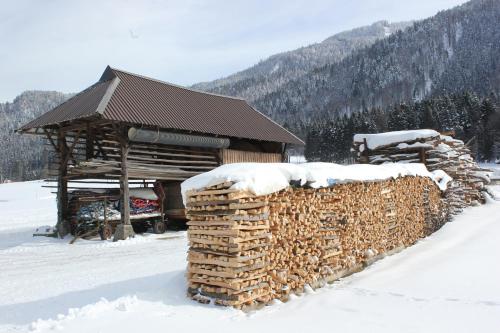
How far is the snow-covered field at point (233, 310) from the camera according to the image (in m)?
6.18

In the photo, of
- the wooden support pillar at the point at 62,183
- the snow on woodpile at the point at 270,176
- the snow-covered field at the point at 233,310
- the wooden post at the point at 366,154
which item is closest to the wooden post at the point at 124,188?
the snow-covered field at the point at 233,310

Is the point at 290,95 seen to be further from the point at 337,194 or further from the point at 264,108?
the point at 337,194

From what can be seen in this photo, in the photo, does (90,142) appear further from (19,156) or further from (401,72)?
(401,72)

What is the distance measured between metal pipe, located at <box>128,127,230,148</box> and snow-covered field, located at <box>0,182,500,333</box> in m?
5.08

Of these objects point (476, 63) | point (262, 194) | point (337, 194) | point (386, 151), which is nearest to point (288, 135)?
point (386, 151)

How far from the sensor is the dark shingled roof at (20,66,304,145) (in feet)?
55.1

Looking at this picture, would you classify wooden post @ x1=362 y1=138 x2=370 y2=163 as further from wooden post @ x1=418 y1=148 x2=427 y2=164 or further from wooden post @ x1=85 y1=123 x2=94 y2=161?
wooden post @ x1=85 y1=123 x2=94 y2=161

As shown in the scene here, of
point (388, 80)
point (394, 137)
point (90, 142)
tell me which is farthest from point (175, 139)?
point (388, 80)

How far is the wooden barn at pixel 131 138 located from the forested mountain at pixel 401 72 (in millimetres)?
129326

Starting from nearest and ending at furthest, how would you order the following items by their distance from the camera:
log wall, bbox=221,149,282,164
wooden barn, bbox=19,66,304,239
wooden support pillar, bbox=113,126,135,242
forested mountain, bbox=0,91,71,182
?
1. wooden support pillar, bbox=113,126,135,242
2. wooden barn, bbox=19,66,304,239
3. log wall, bbox=221,149,282,164
4. forested mountain, bbox=0,91,71,182

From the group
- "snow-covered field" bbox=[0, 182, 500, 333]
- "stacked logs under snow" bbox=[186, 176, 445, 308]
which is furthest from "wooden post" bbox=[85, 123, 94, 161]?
"stacked logs under snow" bbox=[186, 176, 445, 308]

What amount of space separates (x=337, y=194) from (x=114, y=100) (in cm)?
1116

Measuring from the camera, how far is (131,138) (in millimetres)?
16891

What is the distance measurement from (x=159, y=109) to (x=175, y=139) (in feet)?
5.17
